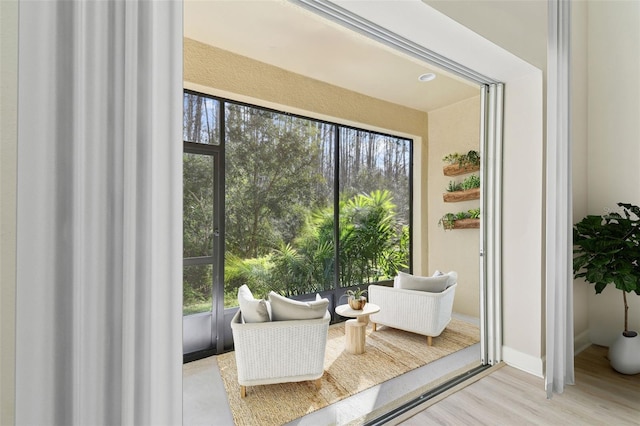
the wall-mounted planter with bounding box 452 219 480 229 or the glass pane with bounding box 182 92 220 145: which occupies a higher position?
the glass pane with bounding box 182 92 220 145

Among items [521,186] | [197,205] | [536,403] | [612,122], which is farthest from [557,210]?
[197,205]

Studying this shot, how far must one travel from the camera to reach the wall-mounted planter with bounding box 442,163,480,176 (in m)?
4.11

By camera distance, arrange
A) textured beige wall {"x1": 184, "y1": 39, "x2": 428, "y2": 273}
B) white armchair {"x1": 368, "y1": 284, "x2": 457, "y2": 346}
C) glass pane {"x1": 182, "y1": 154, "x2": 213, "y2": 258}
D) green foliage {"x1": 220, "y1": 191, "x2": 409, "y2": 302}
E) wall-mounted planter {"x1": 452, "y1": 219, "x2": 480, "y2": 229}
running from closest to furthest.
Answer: textured beige wall {"x1": 184, "y1": 39, "x2": 428, "y2": 273}
glass pane {"x1": 182, "y1": 154, "x2": 213, "y2": 258}
white armchair {"x1": 368, "y1": 284, "x2": 457, "y2": 346}
green foliage {"x1": 220, "y1": 191, "x2": 409, "y2": 302}
wall-mounted planter {"x1": 452, "y1": 219, "x2": 480, "y2": 229}

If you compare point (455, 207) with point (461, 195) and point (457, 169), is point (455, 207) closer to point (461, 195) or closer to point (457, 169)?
point (461, 195)

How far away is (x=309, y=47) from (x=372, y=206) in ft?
7.31

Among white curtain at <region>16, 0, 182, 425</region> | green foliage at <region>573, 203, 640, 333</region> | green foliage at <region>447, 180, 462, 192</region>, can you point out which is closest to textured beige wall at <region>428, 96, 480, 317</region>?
green foliage at <region>447, 180, 462, 192</region>

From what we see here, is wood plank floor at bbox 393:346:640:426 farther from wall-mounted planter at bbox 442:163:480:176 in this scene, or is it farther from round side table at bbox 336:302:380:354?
wall-mounted planter at bbox 442:163:480:176

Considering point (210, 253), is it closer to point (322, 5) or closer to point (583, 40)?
point (322, 5)

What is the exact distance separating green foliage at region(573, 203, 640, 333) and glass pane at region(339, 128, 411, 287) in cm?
227

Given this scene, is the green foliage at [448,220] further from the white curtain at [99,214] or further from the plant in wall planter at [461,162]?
the white curtain at [99,214]

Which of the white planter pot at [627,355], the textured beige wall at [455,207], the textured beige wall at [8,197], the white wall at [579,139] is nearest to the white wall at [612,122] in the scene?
the white wall at [579,139]

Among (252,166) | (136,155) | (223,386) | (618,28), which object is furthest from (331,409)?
(618,28)

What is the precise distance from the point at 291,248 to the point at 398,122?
7.67 ft

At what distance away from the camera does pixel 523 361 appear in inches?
98.6
